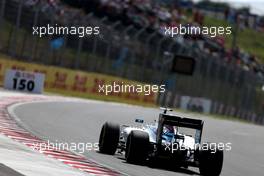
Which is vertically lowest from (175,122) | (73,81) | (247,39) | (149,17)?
(175,122)

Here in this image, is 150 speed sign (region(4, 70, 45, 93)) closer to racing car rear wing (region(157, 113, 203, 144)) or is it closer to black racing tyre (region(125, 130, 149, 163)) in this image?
racing car rear wing (region(157, 113, 203, 144))

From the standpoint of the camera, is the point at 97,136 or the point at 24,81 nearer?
the point at 97,136

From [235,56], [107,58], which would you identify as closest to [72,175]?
[107,58]

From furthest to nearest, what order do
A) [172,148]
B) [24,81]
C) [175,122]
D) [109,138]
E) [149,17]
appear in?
[149,17]
[24,81]
[109,138]
[175,122]
[172,148]

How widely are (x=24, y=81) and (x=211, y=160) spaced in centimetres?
2192

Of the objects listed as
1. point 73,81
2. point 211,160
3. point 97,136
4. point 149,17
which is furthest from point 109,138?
point 149,17

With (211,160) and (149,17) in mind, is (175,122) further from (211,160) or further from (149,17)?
(149,17)

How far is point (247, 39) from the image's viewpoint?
85938mm

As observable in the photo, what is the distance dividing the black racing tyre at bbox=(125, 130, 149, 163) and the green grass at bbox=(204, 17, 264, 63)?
6565 cm

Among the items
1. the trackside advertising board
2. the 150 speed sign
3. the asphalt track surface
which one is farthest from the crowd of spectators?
the asphalt track surface

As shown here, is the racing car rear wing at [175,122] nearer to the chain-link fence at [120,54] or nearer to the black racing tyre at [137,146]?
the black racing tyre at [137,146]

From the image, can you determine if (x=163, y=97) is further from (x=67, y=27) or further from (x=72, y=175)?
(x=72, y=175)

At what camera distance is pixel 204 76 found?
45.5 m

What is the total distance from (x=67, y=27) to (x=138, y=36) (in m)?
5.02
